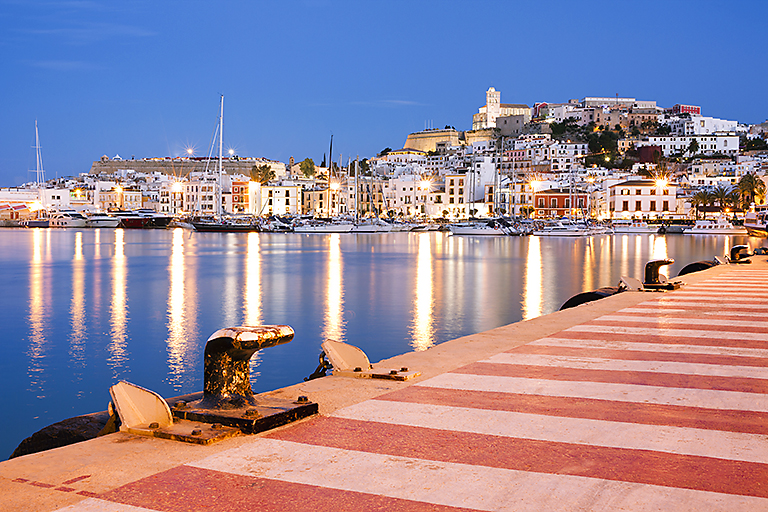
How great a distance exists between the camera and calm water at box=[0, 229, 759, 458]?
12750 millimetres

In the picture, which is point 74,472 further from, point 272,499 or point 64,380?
point 64,380

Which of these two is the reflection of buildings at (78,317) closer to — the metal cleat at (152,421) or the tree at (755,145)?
the metal cleat at (152,421)

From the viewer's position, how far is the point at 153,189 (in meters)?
158

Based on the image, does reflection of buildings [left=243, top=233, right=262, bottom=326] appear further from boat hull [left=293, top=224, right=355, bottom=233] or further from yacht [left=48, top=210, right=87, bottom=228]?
yacht [left=48, top=210, right=87, bottom=228]

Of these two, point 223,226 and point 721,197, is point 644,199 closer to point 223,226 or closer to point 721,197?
point 721,197

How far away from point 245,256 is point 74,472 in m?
48.4

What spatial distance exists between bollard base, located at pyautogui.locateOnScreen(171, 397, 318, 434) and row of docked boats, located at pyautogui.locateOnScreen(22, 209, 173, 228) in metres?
121

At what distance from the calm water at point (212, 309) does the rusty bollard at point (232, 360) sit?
239 inches

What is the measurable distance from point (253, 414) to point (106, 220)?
423 ft

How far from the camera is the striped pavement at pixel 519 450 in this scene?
10.1 ft

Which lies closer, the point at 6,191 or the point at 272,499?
the point at 272,499

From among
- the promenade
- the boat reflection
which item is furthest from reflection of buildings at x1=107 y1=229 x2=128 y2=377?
the promenade

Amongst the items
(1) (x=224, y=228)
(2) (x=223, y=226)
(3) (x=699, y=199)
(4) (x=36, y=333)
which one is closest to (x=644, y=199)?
(3) (x=699, y=199)

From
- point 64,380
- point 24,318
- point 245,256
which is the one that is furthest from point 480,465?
point 245,256
